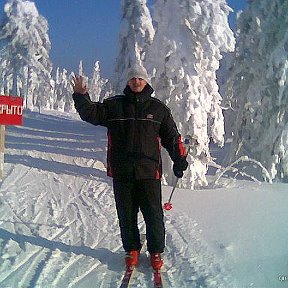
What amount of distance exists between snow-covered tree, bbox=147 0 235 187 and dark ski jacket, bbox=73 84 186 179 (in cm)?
938

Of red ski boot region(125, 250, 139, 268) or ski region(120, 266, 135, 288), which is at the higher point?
red ski boot region(125, 250, 139, 268)

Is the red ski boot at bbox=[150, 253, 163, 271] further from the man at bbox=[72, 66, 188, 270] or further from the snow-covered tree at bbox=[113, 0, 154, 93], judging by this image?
the snow-covered tree at bbox=[113, 0, 154, 93]

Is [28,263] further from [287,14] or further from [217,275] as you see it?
[287,14]

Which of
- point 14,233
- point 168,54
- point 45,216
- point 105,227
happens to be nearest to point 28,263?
point 14,233

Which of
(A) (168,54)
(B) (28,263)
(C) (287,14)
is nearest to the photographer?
(B) (28,263)

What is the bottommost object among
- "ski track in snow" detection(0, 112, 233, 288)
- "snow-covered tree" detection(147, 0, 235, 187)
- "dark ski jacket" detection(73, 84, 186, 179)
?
"ski track in snow" detection(0, 112, 233, 288)

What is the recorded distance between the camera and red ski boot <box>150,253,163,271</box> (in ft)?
15.6

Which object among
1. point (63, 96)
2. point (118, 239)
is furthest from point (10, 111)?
point (63, 96)

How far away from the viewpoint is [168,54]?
571 inches

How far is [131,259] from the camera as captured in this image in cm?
486

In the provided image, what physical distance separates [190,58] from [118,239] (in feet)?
31.3

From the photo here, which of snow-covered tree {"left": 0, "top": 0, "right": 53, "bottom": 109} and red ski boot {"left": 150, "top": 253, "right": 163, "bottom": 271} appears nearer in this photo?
red ski boot {"left": 150, "top": 253, "right": 163, "bottom": 271}

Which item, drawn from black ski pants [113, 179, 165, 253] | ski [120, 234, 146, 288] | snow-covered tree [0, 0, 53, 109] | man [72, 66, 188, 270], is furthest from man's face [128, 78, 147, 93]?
snow-covered tree [0, 0, 53, 109]

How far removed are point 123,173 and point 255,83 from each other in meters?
14.9
